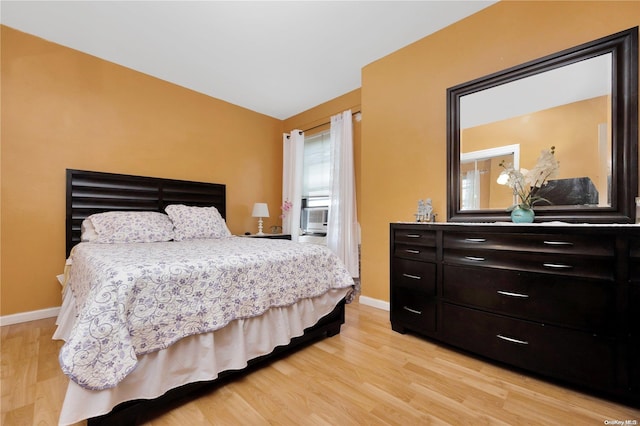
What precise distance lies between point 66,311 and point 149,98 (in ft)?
8.23

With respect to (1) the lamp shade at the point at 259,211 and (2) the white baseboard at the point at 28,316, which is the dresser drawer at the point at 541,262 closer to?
(1) the lamp shade at the point at 259,211

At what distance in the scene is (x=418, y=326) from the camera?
2152 mm

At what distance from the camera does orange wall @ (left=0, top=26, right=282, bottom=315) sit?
2.50 m

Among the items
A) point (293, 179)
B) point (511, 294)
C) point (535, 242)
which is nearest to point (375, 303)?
point (511, 294)

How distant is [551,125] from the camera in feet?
6.29

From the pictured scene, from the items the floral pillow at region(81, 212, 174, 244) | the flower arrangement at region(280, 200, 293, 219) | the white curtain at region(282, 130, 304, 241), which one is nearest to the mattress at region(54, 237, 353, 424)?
the floral pillow at region(81, 212, 174, 244)

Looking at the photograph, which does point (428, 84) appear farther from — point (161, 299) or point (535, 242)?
point (161, 299)

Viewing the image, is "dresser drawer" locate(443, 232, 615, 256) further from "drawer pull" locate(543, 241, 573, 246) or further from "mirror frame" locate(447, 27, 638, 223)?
"mirror frame" locate(447, 27, 638, 223)

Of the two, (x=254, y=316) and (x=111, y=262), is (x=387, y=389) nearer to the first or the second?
(x=254, y=316)

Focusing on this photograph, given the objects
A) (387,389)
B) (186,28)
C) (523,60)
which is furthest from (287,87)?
A: (387,389)

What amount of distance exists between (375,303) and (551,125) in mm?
2203

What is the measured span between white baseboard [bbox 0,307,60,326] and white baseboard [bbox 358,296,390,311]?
3.18 meters

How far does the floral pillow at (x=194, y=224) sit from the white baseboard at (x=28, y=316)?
137cm

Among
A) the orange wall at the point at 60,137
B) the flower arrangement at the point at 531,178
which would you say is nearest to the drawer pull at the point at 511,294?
the flower arrangement at the point at 531,178
